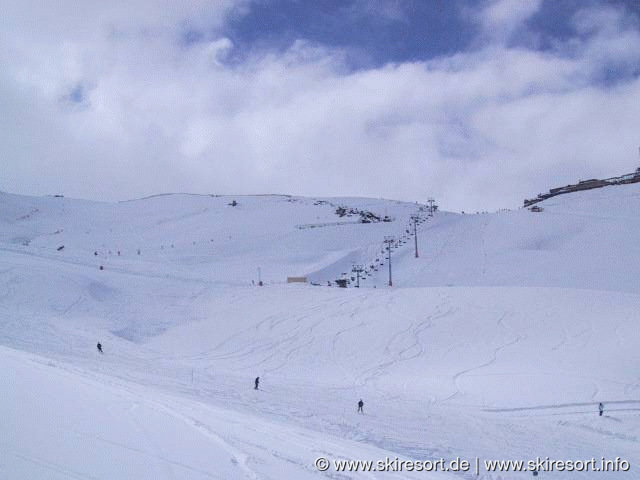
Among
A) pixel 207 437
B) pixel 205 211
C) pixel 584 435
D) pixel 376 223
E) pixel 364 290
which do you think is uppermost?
pixel 205 211

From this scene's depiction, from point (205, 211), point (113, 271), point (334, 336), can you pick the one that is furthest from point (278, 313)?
point (205, 211)

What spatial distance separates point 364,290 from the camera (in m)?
33.4

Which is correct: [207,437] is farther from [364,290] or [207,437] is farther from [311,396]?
[364,290]

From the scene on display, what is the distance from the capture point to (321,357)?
76.6 ft

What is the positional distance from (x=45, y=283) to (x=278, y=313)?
1447 centimetres

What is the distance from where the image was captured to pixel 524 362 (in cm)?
2050

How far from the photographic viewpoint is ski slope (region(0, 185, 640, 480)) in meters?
7.13

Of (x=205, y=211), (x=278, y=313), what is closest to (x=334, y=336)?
(x=278, y=313)

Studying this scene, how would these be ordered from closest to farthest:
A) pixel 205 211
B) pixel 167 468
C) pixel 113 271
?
pixel 167 468, pixel 113 271, pixel 205 211

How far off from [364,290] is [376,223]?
36.2m

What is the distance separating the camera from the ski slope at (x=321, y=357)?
23.4 ft

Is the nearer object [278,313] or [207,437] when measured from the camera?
[207,437]

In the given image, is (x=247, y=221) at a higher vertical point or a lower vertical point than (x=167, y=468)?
higher

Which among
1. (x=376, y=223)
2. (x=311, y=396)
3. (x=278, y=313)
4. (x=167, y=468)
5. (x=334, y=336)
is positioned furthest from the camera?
(x=376, y=223)
